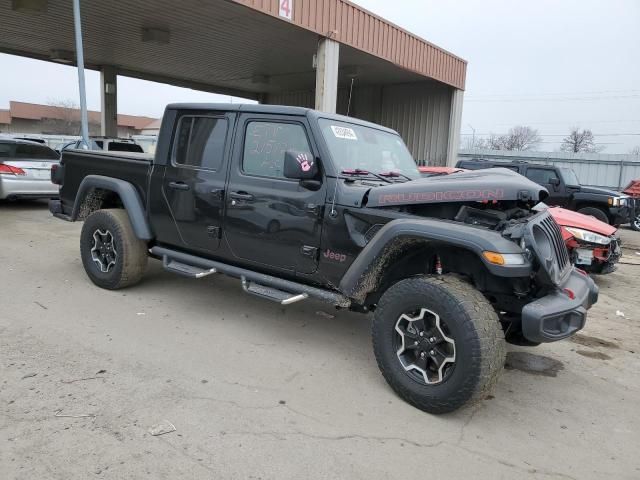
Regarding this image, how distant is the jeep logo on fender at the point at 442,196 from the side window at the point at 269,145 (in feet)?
2.82

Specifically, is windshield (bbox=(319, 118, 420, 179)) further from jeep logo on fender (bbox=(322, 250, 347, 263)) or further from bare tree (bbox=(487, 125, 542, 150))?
bare tree (bbox=(487, 125, 542, 150))

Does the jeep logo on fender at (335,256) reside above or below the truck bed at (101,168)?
below

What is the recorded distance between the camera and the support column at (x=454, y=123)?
57.7ft

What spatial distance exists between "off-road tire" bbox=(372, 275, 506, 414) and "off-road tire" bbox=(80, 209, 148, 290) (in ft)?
9.57

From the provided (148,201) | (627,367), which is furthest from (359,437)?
(148,201)

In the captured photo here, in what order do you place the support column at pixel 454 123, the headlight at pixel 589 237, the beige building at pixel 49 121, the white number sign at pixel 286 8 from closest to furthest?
the headlight at pixel 589 237 < the white number sign at pixel 286 8 < the support column at pixel 454 123 < the beige building at pixel 49 121

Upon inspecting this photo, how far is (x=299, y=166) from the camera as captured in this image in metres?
3.63

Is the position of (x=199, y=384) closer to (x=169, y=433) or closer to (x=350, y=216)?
(x=169, y=433)

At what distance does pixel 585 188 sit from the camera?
39.7ft

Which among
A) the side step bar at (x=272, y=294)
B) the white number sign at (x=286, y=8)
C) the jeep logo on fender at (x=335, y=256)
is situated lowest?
the side step bar at (x=272, y=294)

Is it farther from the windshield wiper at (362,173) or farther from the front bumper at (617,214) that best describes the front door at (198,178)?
the front bumper at (617,214)

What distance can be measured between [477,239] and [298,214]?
144cm

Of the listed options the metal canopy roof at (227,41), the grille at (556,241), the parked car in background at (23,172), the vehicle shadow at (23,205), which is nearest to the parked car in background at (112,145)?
the vehicle shadow at (23,205)

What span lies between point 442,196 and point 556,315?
1.00 m
